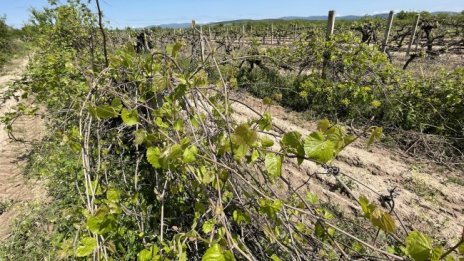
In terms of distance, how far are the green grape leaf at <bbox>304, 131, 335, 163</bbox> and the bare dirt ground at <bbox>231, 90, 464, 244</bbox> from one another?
77.2 inches

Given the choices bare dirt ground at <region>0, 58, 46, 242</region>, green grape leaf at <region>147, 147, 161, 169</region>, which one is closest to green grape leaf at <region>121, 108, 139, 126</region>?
green grape leaf at <region>147, 147, 161, 169</region>

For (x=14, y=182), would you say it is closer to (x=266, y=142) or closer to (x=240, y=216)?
(x=240, y=216)

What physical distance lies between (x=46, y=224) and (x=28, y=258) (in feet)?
1.34

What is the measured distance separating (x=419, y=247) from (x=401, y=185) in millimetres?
3600

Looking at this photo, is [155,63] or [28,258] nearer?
[155,63]

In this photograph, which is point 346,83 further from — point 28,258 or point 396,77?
point 28,258

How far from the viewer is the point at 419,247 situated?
72 centimetres

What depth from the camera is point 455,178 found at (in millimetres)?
3975

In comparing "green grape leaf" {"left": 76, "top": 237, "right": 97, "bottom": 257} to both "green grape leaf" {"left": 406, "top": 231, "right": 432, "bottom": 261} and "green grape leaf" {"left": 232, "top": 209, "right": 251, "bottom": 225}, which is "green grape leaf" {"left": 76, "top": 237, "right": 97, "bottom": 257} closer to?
"green grape leaf" {"left": 232, "top": 209, "right": 251, "bottom": 225}

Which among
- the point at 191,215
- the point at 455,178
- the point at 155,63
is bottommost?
the point at 455,178

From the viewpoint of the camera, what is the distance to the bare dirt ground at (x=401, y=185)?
127 inches

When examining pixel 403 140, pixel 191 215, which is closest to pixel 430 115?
pixel 403 140

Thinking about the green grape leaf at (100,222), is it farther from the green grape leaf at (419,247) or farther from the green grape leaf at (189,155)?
the green grape leaf at (419,247)

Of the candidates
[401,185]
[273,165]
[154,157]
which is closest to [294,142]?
[273,165]
